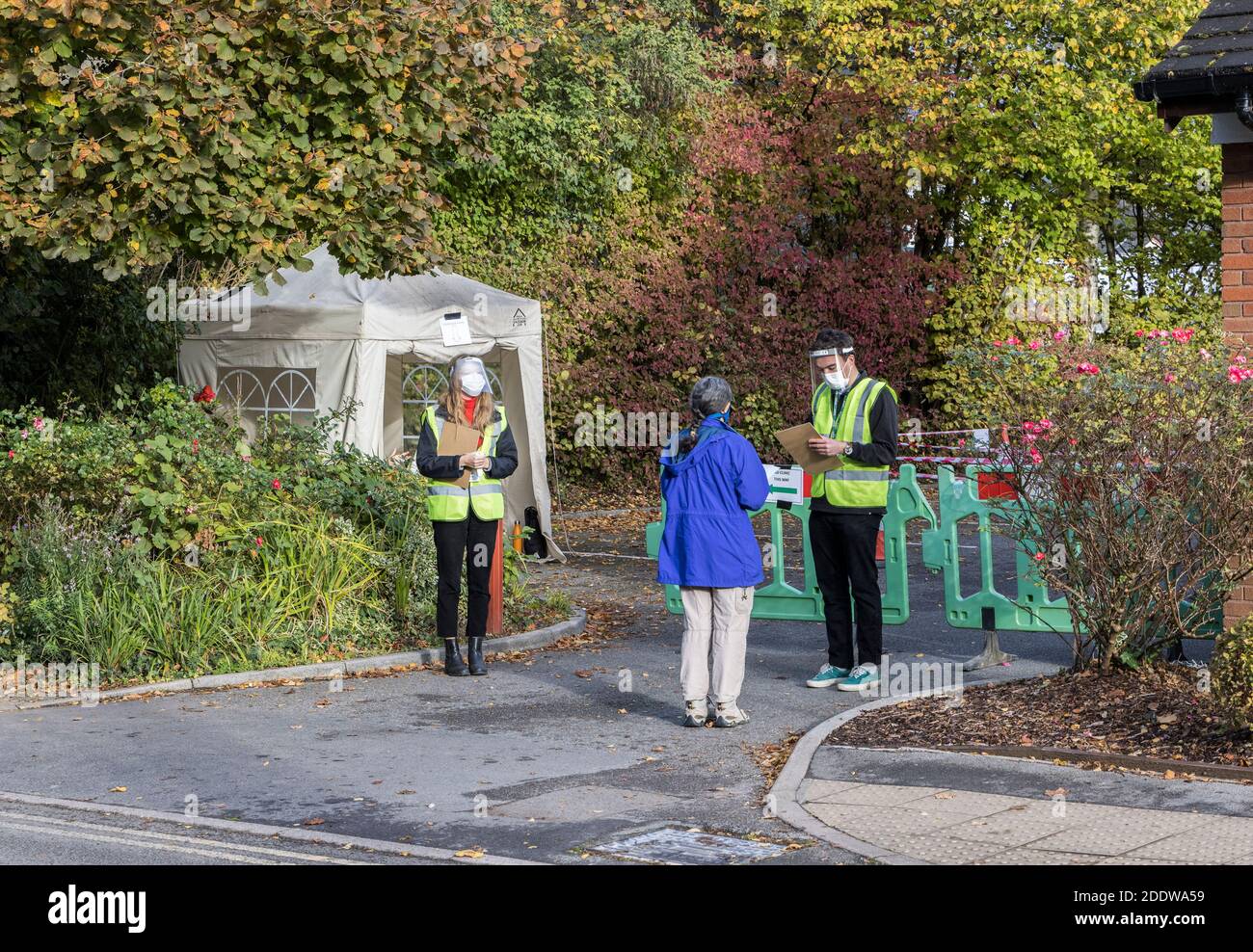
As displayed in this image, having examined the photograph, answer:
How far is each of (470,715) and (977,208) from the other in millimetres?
19296

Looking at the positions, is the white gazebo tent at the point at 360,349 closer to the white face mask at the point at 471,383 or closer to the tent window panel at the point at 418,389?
the tent window panel at the point at 418,389

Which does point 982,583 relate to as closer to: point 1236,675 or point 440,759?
point 1236,675

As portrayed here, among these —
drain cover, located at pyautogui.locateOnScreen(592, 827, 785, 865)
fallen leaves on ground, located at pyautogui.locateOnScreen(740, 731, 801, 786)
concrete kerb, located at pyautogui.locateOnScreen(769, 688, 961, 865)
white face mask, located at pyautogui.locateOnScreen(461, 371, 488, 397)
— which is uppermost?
white face mask, located at pyautogui.locateOnScreen(461, 371, 488, 397)

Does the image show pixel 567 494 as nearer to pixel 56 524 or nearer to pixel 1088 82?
pixel 1088 82

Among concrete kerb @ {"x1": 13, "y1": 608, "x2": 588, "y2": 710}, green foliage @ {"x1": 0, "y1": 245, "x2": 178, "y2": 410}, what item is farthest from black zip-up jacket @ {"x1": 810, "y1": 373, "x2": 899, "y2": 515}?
green foliage @ {"x1": 0, "y1": 245, "x2": 178, "y2": 410}

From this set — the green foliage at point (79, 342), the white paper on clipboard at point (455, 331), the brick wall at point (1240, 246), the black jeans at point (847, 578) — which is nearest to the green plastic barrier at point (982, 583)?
the black jeans at point (847, 578)

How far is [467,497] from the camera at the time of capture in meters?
10.5

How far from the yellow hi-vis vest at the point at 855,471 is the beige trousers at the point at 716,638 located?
113cm

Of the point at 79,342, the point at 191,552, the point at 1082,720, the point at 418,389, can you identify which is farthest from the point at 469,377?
the point at 79,342

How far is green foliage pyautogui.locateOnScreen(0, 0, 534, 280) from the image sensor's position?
1138cm

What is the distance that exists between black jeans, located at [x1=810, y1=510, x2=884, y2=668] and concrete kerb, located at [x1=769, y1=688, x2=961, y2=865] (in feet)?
1.85

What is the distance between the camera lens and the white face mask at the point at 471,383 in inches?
414

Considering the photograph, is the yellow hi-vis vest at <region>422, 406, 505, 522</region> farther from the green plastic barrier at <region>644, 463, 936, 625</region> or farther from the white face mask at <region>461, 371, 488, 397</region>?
the green plastic barrier at <region>644, 463, 936, 625</region>

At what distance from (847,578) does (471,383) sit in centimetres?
267
